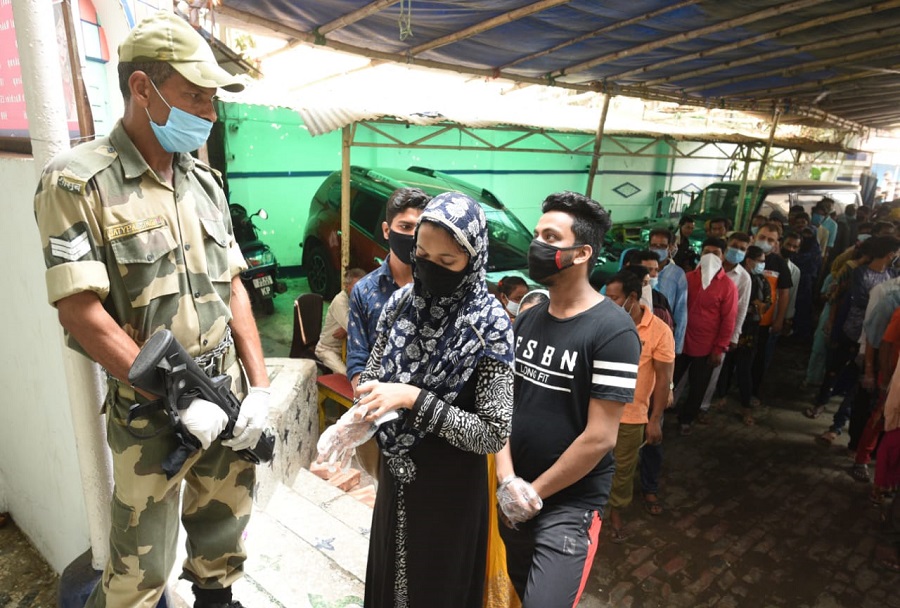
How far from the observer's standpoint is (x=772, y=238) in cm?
587

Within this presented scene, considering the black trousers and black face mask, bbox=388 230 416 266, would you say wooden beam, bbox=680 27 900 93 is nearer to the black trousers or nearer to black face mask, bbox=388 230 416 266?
the black trousers

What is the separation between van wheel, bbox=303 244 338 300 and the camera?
24.8 ft

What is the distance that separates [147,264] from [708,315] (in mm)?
4646

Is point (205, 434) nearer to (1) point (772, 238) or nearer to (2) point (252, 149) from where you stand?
(1) point (772, 238)

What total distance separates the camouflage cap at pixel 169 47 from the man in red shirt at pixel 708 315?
4.53 m

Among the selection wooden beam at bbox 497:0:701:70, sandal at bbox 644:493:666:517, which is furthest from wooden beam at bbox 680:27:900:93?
sandal at bbox 644:493:666:517

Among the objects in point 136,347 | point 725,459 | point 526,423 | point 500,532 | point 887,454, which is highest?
point 136,347

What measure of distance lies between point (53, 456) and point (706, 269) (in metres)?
4.98

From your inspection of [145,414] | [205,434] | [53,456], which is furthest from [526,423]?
[53,456]

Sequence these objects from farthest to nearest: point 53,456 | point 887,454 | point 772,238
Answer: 1. point 772,238
2. point 887,454
3. point 53,456

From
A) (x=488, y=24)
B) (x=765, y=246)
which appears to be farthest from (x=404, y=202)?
(x=765, y=246)

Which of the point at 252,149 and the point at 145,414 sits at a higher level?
the point at 252,149

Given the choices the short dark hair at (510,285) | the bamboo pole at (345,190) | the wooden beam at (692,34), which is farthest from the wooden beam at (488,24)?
the short dark hair at (510,285)

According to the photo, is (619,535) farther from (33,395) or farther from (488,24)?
(488,24)
